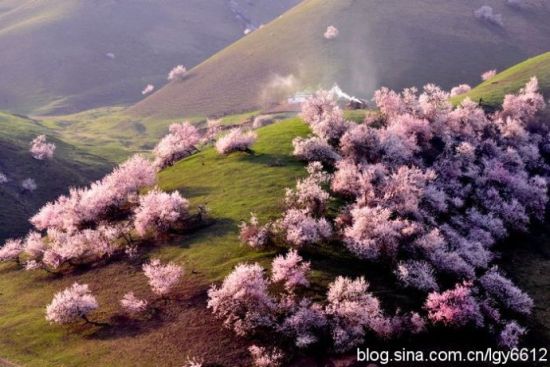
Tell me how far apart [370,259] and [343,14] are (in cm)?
12726

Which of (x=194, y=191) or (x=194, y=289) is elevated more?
(x=194, y=289)

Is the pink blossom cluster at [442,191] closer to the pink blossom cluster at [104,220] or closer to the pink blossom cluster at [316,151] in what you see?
the pink blossom cluster at [316,151]

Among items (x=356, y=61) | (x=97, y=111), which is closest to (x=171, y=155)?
(x=356, y=61)

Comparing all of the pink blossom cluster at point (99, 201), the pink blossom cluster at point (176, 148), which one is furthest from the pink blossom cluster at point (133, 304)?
the pink blossom cluster at point (176, 148)

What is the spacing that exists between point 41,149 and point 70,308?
55.3 m

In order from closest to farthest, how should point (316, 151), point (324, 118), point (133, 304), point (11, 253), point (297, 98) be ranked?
point (133, 304) → point (11, 253) → point (316, 151) → point (324, 118) → point (297, 98)

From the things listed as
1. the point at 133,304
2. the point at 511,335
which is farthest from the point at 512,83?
the point at 133,304

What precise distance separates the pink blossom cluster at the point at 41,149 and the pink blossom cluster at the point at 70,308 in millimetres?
52151

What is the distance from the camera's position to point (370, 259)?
35625 millimetres

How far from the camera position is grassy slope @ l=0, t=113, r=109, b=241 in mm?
63250

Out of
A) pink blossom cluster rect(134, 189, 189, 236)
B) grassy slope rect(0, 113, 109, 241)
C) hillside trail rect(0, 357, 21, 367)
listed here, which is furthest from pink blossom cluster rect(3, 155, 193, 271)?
grassy slope rect(0, 113, 109, 241)

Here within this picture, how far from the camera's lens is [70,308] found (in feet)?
104

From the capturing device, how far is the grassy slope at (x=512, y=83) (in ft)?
218

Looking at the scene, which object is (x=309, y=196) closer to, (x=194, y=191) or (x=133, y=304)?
(x=194, y=191)
